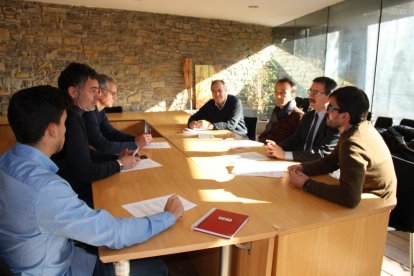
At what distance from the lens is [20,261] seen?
1.03m

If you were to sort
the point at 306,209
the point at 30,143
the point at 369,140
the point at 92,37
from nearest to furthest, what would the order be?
the point at 30,143
the point at 306,209
the point at 369,140
the point at 92,37

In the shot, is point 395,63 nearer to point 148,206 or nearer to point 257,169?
point 257,169

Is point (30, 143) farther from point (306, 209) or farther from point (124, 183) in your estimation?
point (306, 209)

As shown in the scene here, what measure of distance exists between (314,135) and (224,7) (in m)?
4.15

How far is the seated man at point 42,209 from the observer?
97 centimetres

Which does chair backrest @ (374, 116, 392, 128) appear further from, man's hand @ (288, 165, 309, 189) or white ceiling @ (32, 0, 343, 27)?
man's hand @ (288, 165, 309, 189)

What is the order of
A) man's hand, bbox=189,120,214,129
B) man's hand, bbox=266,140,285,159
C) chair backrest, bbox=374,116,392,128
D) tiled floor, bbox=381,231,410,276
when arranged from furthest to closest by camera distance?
chair backrest, bbox=374,116,392,128 → man's hand, bbox=189,120,214,129 → man's hand, bbox=266,140,285,159 → tiled floor, bbox=381,231,410,276

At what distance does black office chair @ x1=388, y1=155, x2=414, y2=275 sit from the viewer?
5.85 feet

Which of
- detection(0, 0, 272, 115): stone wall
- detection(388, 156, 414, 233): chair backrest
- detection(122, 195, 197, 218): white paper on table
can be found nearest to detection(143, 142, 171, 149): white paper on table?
detection(122, 195, 197, 218): white paper on table

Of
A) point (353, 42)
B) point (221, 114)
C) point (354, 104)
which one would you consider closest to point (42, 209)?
point (354, 104)

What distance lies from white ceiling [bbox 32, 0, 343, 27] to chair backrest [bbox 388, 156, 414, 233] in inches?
165

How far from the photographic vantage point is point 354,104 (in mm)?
1634

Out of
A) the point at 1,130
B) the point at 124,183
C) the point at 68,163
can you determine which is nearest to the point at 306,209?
the point at 124,183

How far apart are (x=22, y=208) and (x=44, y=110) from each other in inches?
13.8
